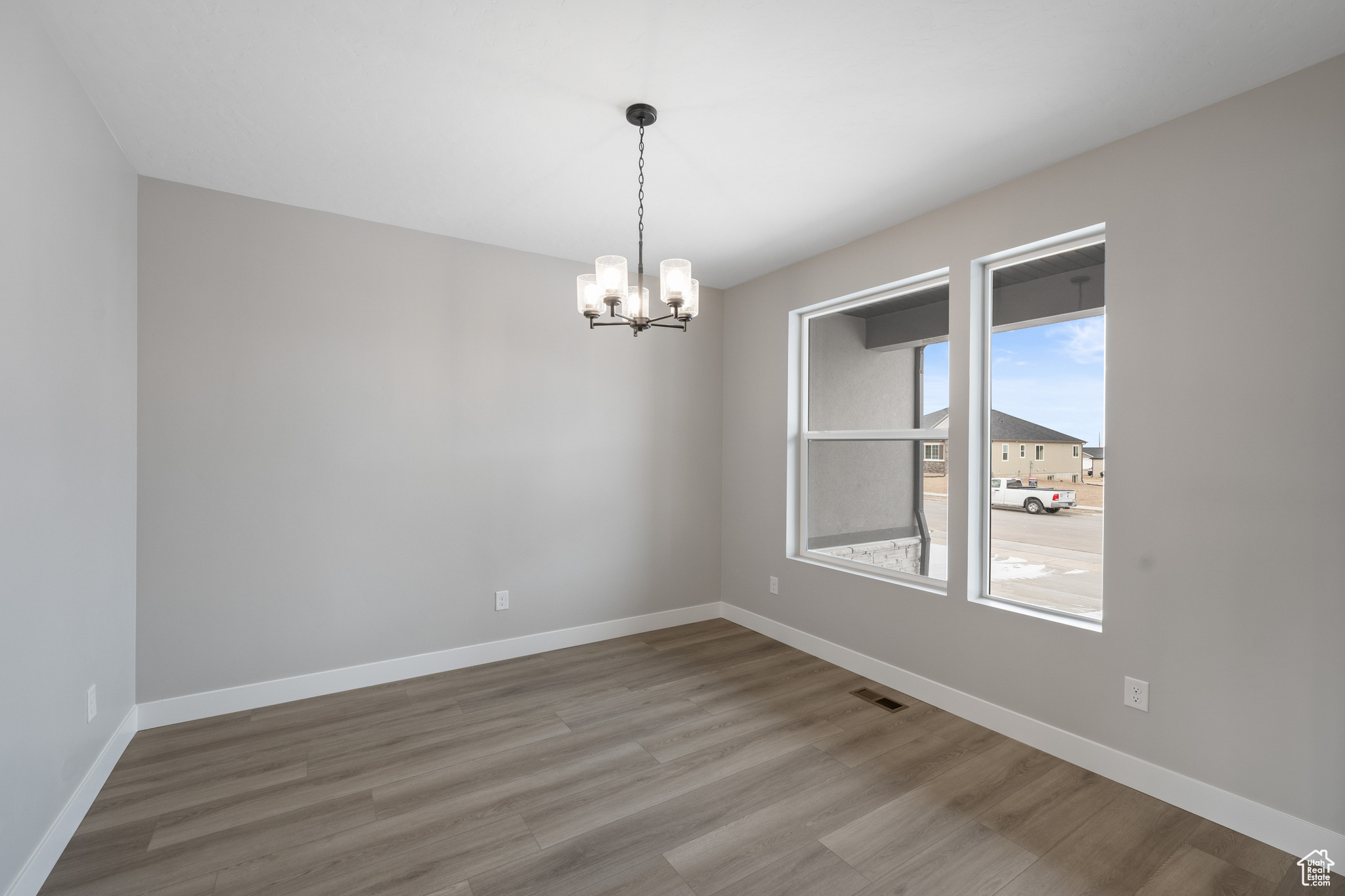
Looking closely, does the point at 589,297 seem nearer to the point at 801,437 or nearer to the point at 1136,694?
the point at 801,437

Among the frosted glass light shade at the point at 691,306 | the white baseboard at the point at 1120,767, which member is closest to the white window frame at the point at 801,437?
the white baseboard at the point at 1120,767

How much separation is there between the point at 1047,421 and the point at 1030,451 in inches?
6.4

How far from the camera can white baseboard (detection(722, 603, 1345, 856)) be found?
1.96 meters

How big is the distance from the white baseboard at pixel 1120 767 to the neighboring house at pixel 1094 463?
112cm

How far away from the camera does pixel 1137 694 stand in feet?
7.61

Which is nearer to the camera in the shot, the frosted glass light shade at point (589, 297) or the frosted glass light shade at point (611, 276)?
the frosted glass light shade at point (611, 276)

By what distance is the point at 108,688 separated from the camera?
7.94 ft

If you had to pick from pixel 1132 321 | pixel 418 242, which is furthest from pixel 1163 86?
pixel 418 242

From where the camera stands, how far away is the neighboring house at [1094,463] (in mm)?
2510

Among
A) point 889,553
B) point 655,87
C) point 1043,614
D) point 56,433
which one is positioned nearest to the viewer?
point 56,433

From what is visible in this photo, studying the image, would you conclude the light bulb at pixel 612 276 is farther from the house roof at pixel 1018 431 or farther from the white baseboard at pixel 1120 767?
the white baseboard at pixel 1120 767

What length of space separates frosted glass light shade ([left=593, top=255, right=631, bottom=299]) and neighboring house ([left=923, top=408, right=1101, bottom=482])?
1.99 metres

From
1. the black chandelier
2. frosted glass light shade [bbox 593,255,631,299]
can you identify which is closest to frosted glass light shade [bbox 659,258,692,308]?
the black chandelier

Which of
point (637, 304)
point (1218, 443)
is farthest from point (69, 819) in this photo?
point (1218, 443)
